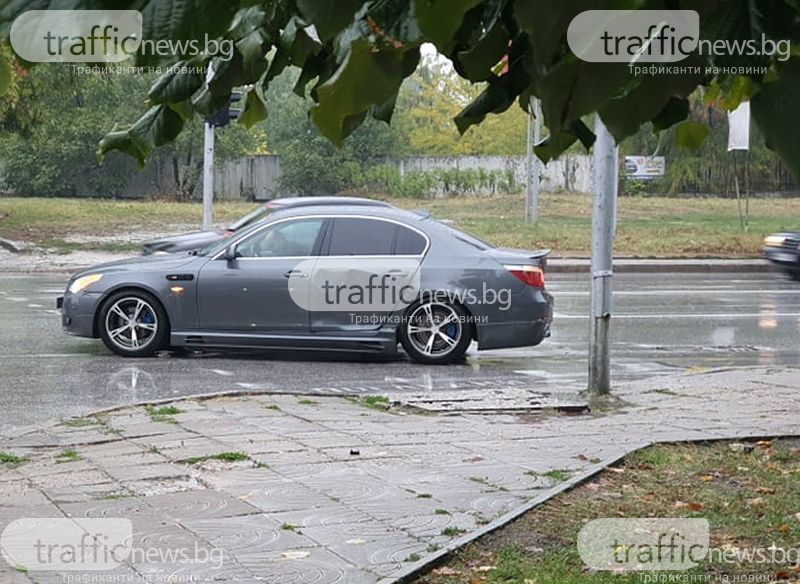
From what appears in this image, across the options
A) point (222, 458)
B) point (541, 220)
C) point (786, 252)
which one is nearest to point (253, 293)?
point (222, 458)

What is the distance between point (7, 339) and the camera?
46.9 ft

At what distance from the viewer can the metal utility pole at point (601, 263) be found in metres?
10.6

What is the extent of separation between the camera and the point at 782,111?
1878 millimetres

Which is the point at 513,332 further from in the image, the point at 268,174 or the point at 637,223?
the point at 268,174

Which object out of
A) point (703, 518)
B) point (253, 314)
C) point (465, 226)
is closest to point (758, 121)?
point (703, 518)

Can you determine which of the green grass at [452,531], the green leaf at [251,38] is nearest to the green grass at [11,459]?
the green grass at [452,531]

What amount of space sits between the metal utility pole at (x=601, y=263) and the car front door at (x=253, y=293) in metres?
3.37

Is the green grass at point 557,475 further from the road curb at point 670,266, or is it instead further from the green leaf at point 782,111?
the road curb at point 670,266

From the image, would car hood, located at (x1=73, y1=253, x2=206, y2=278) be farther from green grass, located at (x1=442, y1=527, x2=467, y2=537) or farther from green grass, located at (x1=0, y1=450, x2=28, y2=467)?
Result: green grass, located at (x1=442, y1=527, x2=467, y2=537)

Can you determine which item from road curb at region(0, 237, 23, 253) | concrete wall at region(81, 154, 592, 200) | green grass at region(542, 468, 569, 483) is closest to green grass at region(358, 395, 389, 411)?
green grass at region(542, 468, 569, 483)

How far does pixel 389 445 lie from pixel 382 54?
650 cm

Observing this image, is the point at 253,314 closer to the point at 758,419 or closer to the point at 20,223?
the point at 758,419

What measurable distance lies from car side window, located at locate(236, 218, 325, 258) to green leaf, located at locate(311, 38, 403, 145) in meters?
11.1

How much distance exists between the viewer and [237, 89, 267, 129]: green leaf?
3.97 meters
